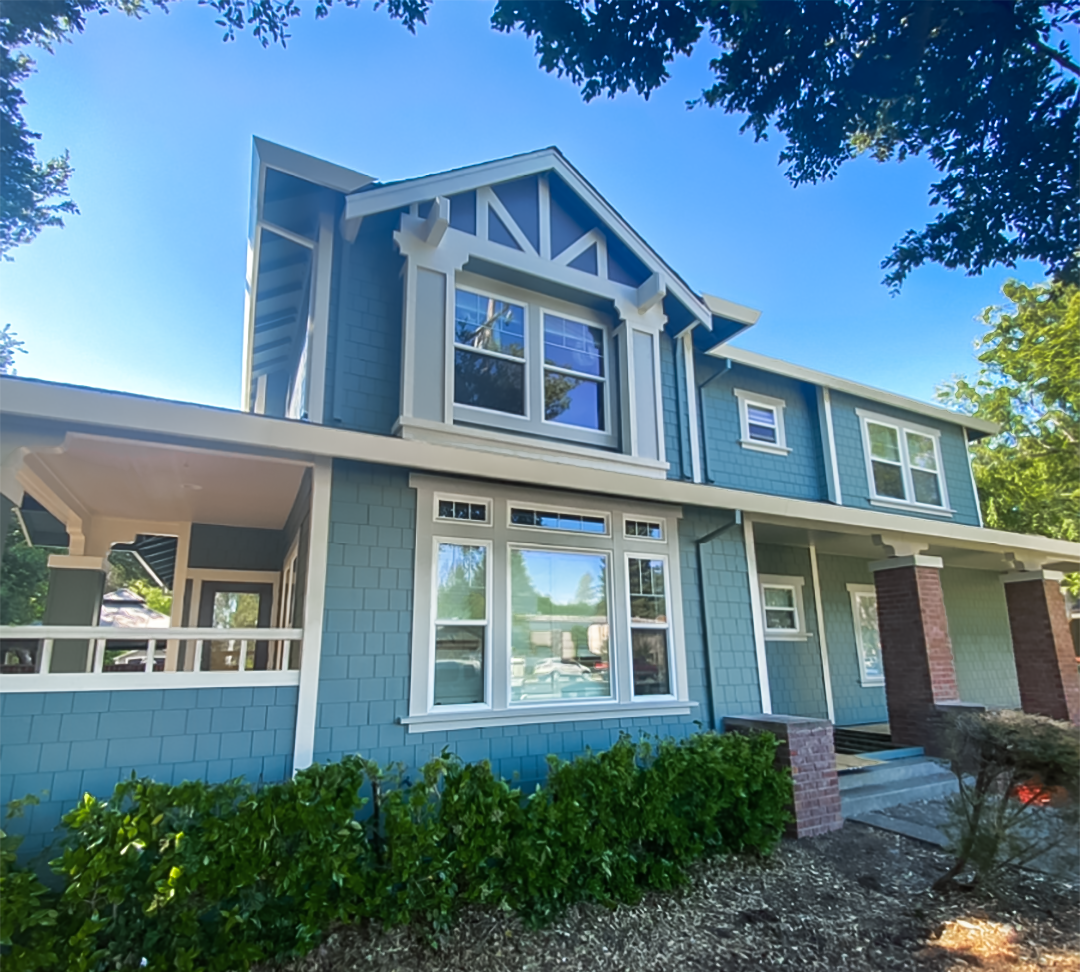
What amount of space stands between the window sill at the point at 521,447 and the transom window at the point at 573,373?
0.42 m

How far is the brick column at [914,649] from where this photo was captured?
8.50 metres

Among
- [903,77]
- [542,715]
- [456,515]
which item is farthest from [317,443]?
[903,77]

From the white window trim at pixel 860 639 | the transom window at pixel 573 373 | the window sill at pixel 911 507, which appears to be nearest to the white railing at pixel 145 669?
the transom window at pixel 573 373

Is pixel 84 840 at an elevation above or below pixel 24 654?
below

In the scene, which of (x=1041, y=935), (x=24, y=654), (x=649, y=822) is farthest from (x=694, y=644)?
(x=24, y=654)

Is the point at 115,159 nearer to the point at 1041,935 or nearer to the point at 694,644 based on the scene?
the point at 694,644

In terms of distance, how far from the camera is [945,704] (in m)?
8.40

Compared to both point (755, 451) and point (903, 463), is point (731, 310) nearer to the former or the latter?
point (755, 451)

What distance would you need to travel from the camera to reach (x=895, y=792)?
708cm

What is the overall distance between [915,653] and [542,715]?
19.0 feet

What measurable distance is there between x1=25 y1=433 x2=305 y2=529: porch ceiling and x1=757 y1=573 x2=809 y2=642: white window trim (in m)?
7.40

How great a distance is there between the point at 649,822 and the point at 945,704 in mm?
5644

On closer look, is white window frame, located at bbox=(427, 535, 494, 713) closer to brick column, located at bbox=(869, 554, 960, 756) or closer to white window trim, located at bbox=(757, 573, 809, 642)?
white window trim, located at bbox=(757, 573, 809, 642)

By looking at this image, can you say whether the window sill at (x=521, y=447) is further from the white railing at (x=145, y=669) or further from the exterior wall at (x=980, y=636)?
the exterior wall at (x=980, y=636)
